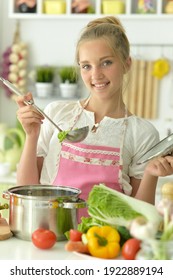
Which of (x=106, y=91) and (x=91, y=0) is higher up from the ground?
(x=91, y=0)

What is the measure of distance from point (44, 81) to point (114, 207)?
7.42 ft

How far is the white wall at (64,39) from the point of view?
330 cm

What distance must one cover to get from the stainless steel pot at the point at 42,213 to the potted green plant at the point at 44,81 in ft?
6.75

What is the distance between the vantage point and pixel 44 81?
3395 millimetres

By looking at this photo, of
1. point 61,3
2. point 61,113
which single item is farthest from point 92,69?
point 61,3

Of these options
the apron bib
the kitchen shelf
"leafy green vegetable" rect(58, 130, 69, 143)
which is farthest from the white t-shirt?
the kitchen shelf

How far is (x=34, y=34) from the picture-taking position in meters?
3.48

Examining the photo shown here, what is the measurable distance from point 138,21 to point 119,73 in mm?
1703

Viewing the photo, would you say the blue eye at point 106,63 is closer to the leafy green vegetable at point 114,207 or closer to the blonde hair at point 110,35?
the blonde hair at point 110,35

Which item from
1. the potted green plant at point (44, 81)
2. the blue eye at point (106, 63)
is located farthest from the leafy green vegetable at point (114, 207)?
the potted green plant at point (44, 81)

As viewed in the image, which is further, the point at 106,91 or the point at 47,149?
the point at 47,149

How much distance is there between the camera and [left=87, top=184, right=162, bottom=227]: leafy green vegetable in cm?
119
